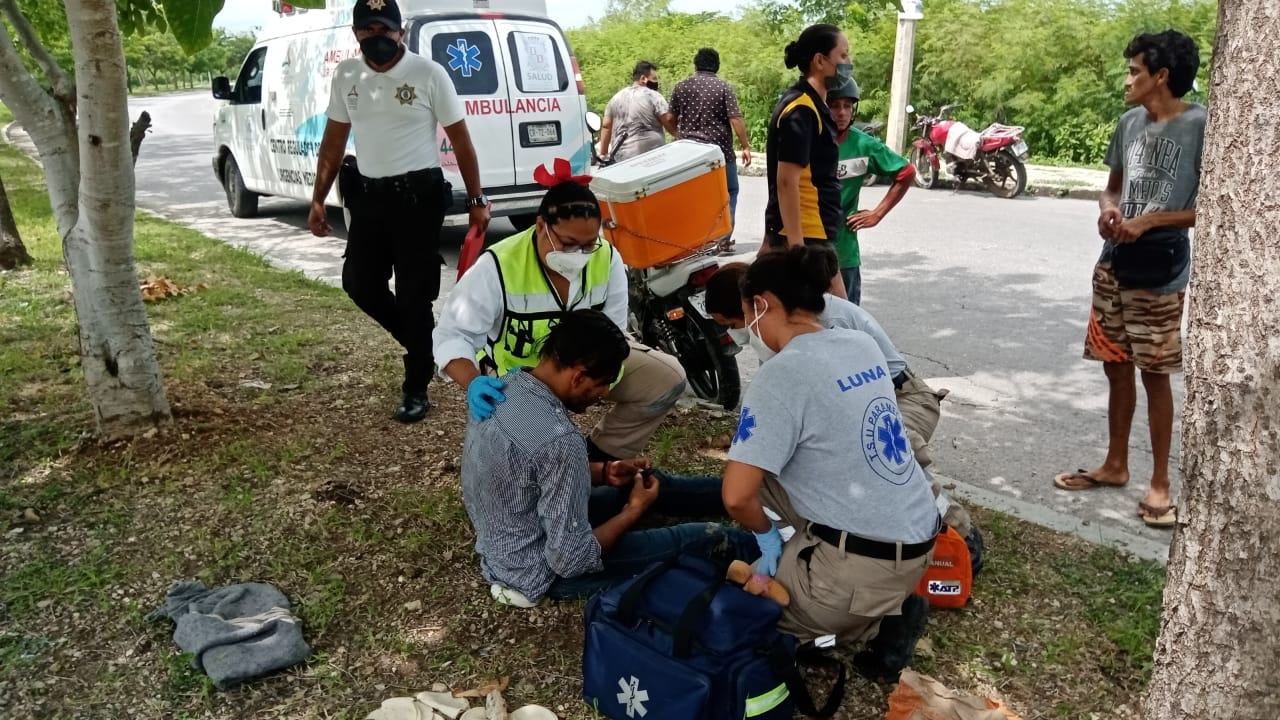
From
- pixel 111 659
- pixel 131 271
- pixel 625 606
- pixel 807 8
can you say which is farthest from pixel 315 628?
pixel 807 8

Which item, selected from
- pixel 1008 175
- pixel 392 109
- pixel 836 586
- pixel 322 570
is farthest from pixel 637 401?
pixel 1008 175

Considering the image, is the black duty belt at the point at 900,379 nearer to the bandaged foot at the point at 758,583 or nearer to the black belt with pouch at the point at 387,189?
the bandaged foot at the point at 758,583

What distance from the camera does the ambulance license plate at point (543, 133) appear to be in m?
8.45

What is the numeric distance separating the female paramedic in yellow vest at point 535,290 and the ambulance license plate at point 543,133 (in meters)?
4.89

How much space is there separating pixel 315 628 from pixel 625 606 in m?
1.09

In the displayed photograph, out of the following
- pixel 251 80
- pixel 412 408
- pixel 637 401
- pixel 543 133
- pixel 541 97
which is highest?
pixel 251 80

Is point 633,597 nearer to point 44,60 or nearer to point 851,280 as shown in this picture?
point 851,280

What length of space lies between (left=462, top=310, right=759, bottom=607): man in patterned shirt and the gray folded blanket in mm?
628

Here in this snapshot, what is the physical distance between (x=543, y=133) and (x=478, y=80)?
713 millimetres

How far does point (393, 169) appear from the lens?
446 cm

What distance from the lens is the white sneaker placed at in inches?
121

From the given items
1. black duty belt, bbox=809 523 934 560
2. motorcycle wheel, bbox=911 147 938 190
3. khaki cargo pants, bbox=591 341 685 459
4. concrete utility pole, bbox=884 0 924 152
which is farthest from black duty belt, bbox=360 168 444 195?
motorcycle wheel, bbox=911 147 938 190

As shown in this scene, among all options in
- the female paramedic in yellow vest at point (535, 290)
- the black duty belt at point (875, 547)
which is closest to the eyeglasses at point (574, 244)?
the female paramedic in yellow vest at point (535, 290)

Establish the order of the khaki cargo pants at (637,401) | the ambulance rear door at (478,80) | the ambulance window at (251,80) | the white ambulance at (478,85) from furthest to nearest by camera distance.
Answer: the ambulance window at (251,80) < the white ambulance at (478,85) < the ambulance rear door at (478,80) < the khaki cargo pants at (637,401)
